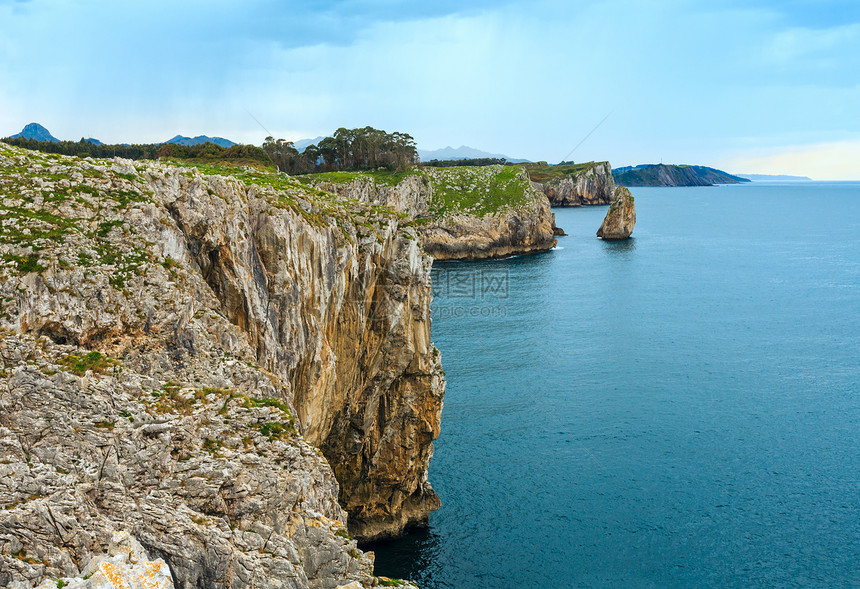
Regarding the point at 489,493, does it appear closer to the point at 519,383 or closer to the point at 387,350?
the point at 387,350

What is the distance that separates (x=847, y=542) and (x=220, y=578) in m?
41.3

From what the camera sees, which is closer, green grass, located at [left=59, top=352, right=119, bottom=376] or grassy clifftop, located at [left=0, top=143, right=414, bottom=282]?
green grass, located at [left=59, top=352, right=119, bottom=376]

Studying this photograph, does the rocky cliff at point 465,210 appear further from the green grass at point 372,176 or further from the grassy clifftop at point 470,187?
the green grass at point 372,176

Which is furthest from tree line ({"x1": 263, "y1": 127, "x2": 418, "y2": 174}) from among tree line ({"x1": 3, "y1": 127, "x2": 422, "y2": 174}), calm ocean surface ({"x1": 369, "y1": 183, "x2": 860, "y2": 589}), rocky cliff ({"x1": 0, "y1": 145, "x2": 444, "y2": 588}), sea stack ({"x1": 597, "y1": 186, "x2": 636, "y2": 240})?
rocky cliff ({"x1": 0, "y1": 145, "x2": 444, "y2": 588})

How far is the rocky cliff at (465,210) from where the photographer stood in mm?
161875

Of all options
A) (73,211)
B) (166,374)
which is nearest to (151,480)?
(166,374)

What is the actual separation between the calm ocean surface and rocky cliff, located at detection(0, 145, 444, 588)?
18.3m

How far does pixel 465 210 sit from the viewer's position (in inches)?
6718

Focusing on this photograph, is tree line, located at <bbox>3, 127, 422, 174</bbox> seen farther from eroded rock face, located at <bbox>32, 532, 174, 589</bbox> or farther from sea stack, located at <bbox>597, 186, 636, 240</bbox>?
eroded rock face, located at <bbox>32, 532, 174, 589</bbox>

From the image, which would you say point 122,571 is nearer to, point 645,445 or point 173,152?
point 645,445

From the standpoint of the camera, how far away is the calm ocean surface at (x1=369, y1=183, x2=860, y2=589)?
40812 millimetres

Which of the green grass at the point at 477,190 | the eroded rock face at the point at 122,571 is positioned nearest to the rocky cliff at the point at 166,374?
the eroded rock face at the point at 122,571

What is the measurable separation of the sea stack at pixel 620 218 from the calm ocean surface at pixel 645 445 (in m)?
76.5

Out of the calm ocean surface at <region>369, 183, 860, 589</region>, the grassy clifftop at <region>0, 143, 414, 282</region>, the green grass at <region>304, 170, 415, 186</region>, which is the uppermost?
the green grass at <region>304, 170, 415, 186</region>
